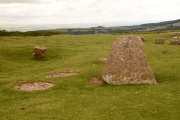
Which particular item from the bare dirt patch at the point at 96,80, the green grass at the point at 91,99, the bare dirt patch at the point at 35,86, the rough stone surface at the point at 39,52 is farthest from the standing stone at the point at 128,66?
the rough stone surface at the point at 39,52

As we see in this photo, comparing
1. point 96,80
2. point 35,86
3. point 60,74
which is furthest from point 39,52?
point 96,80

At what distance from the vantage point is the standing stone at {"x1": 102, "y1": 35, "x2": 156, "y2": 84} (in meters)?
28.6

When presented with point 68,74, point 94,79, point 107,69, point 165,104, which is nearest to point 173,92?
point 165,104

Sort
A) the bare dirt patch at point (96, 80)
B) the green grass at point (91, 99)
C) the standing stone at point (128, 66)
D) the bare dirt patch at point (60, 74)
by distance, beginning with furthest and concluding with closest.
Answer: the bare dirt patch at point (60, 74)
the bare dirt patch at point (96, 80)
the standing stone at point (128, 66)
the green grass at point (91, 99)

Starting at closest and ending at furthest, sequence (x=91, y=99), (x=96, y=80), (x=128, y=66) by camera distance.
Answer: (x=91, y=99) < (x=128, y=66) < (x=96, y=80)

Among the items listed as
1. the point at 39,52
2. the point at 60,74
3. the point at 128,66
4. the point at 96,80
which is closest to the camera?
the point at 128,66

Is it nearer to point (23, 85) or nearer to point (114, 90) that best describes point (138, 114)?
point (114, 90)

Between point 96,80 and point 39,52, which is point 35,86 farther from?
point 39,52

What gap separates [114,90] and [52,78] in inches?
363

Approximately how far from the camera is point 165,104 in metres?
21.8

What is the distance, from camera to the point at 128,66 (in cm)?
2883

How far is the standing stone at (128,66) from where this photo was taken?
2862 centimetres

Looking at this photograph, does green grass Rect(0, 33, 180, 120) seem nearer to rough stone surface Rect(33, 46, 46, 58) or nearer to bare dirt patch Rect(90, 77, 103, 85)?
bare dirt patch Rect(90, 77, 103, 85)

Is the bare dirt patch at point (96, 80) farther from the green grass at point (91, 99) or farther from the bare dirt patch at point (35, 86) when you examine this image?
the bare dirt patch at point (35, 86)
